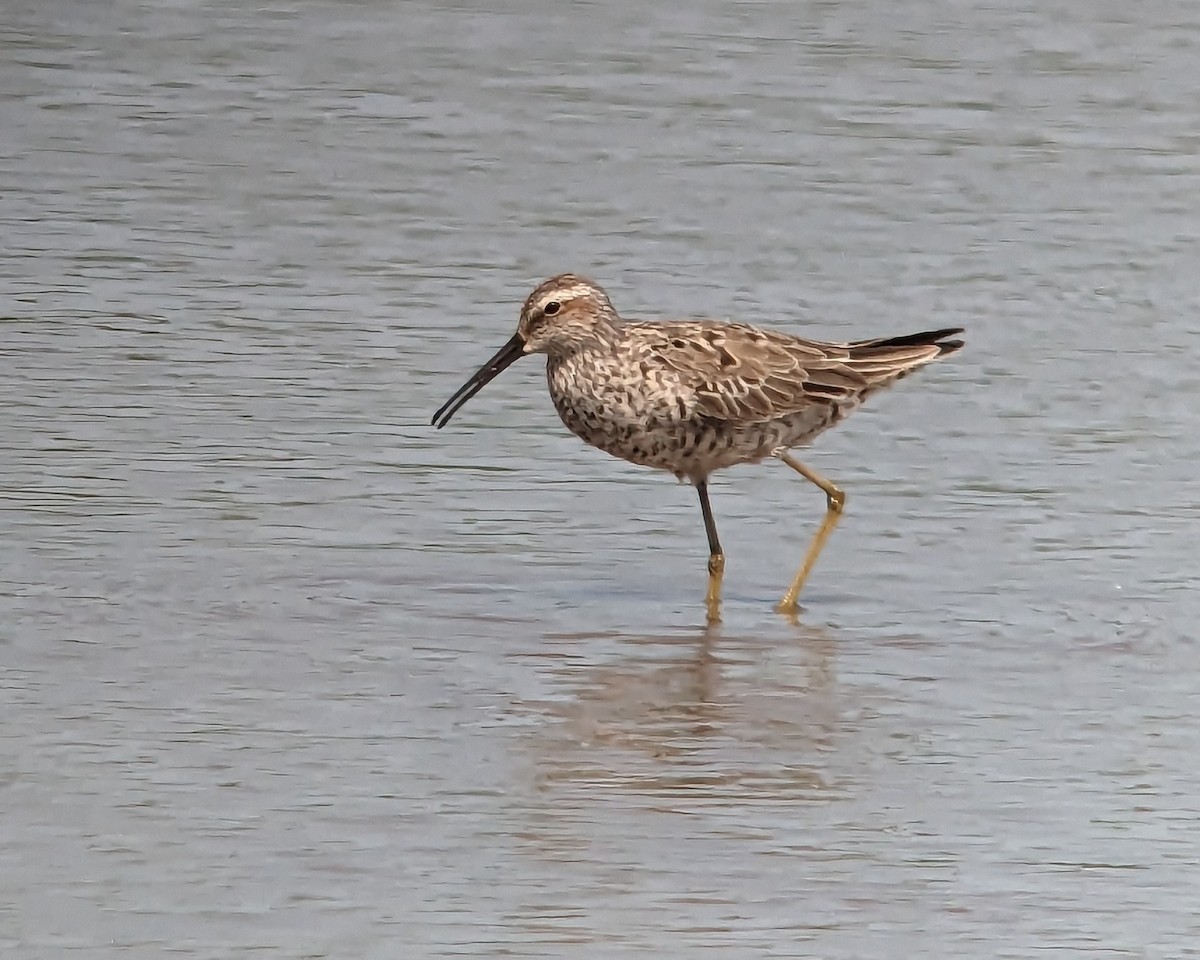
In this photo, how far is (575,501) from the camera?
10320 millimetres

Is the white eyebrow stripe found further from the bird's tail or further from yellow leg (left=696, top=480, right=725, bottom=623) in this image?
the bird's tail

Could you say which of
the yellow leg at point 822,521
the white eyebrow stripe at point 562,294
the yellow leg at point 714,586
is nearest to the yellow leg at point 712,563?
the yellow leg at point 714,586

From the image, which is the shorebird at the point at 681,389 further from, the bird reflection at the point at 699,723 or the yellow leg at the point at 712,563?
the bird reflection at the point at 699,723

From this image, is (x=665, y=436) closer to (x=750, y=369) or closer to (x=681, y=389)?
(x=681, y=389)

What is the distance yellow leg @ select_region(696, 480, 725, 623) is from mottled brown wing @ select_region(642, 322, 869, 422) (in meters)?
0.29

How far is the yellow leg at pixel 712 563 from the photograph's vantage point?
30.9 feet

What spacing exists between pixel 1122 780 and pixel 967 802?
0.46 m

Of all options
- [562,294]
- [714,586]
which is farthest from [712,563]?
[562,294]

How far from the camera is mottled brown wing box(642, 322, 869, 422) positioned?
989 centimetres

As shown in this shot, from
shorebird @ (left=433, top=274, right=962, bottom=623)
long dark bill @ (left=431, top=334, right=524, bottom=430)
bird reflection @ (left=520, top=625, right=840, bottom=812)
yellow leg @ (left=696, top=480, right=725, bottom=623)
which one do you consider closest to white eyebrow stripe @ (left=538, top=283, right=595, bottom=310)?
shorebird @ (left=433, top=274, right=962, bottom=623)

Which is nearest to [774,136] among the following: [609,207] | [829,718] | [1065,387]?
[609,207]

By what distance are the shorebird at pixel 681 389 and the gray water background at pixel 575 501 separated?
0.33 meters

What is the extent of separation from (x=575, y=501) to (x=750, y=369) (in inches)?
31.8

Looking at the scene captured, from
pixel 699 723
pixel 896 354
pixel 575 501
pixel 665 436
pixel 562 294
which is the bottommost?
pixel 575 501
